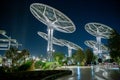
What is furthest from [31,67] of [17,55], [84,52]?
[84,52]

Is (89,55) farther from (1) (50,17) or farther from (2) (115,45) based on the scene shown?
(2) (115,45)

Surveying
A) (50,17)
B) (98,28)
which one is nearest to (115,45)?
(50,17)

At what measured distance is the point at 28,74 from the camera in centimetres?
2219

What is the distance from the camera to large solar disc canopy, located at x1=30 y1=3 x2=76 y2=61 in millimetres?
57406

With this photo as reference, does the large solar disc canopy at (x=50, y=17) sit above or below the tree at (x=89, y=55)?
above

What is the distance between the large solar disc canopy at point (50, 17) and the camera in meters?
57.4

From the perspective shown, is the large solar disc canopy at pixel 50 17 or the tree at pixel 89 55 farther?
the tree at pixel 89 55

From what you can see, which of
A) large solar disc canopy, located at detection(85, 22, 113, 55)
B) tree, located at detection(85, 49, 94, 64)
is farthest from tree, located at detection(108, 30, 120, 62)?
tree, located at detection(85, 49, 94, 64)

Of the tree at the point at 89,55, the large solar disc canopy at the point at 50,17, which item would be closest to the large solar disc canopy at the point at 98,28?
the tree at the point at 89,55

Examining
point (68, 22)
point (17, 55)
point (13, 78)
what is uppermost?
point (68, 22)

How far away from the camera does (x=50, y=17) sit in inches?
2438

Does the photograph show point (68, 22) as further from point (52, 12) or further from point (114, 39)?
point (114, 39)

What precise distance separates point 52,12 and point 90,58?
35.3 meters

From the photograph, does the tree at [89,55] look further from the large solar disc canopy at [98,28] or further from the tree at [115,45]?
the tree at [115,45]
